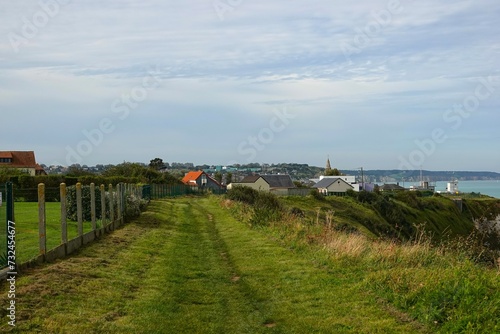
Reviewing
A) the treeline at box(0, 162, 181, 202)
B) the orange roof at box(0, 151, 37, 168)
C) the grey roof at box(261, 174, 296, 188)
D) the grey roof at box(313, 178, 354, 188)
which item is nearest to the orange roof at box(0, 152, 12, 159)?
the orange roof at box(0, 151, 37, 168)

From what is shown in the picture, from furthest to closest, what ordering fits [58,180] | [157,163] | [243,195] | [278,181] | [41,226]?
[157,163] → [278,181] → [58,180] → [243,195] → [41,226]

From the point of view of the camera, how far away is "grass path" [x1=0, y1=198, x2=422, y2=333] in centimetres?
838

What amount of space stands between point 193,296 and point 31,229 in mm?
10031

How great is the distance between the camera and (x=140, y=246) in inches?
681

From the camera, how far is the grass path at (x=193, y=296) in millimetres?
8383

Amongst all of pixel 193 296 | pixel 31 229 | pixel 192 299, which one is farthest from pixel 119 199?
pixel 192 299

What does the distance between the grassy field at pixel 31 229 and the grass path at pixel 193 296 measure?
0.94 metres

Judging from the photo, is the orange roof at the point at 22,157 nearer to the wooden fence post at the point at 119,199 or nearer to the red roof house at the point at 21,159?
the red roof house at the point at 21,159

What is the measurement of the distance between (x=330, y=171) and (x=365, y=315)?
142 metres

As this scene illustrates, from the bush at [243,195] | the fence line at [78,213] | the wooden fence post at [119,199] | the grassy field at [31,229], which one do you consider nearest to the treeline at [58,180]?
the fence line at [78,213]

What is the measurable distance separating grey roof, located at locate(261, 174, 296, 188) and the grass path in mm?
96035

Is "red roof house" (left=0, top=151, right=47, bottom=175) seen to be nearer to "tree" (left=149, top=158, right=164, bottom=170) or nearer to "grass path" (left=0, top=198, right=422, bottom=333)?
"tree" (left=149, top=158, right=164, bottom=170)

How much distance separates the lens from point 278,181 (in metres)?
115

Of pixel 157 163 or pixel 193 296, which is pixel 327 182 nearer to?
pixel 157 163
